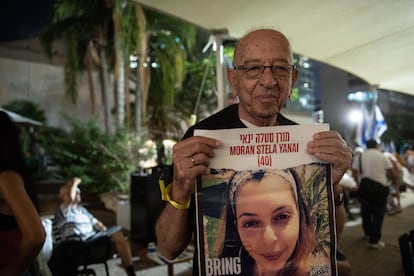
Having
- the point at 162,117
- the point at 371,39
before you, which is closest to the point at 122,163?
the point at 162,117

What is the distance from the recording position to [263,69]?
1.15m

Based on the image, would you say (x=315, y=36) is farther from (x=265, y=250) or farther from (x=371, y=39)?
(x=265, y=250)

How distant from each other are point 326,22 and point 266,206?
3167mm


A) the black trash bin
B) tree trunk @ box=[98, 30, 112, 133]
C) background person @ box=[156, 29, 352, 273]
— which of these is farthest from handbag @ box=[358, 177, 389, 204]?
tree trunk @ box=[98, 30, 112, 133]

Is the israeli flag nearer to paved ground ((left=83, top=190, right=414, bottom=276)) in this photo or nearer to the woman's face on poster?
paved ground ((left=83, top=190, right=414, bottom=276))

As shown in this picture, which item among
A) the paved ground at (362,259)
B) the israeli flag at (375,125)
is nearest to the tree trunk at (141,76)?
the paved ground at (362,259)

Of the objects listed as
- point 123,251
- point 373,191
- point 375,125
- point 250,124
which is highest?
point 375,125

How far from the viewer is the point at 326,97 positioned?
22891 mm

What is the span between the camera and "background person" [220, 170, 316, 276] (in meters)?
1.03

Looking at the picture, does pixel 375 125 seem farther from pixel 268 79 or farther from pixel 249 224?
pixel 249 224

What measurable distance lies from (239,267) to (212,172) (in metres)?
0.31

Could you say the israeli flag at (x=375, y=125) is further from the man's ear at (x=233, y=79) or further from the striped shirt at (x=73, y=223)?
the man's ear at (x=233, y=79)

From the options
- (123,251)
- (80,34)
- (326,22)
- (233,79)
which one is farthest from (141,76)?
(233,79)

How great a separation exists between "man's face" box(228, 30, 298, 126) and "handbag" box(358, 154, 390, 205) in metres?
5.56
